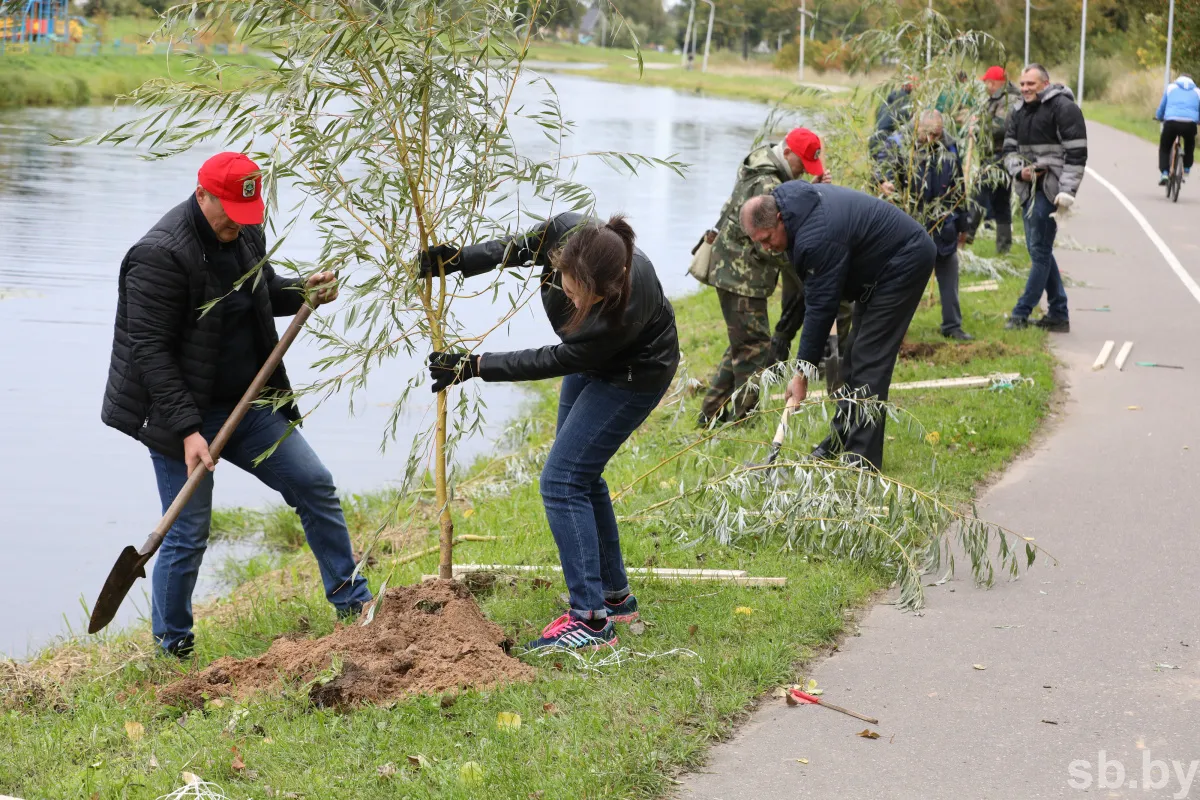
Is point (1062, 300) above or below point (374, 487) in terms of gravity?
above

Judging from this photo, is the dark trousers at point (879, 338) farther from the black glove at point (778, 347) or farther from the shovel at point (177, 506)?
the shovel at point (177, 506)

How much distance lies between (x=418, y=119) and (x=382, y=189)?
0.30 metres

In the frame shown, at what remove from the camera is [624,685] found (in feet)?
15.4

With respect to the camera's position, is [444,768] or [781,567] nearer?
[444,768]

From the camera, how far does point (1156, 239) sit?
54.0ft

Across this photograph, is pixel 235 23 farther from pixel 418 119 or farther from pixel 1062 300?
pixel 1062 300

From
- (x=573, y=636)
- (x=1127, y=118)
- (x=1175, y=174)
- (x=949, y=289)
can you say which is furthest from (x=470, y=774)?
(x=1127, y=118)

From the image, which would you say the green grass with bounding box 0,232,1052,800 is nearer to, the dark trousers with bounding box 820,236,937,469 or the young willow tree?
the dark trousers with bounding box 820,236,937,469

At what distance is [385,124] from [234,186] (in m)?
0.68

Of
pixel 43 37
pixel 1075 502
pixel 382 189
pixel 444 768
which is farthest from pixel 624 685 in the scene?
pixel 43 37

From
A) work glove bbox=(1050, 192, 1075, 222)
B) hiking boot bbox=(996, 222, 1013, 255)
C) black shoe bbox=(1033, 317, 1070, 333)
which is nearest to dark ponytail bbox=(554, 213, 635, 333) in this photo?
work glove bbox=(1050, 192, 1075, 222)

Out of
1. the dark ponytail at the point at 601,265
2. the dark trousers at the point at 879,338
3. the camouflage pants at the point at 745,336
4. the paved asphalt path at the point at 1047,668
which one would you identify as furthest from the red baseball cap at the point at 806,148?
the dark ponytail at the point at 601,265

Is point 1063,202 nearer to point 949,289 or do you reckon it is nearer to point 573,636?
point 949,289

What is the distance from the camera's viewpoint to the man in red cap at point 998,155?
11500 millimetres
